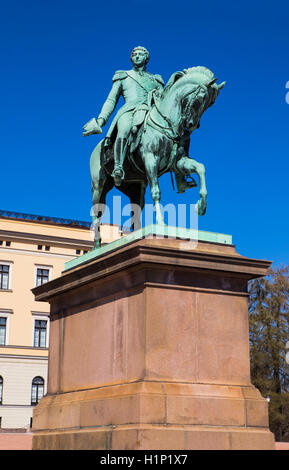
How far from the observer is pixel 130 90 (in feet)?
40.8

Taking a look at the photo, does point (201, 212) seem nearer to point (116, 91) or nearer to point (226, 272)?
point (226, 272)

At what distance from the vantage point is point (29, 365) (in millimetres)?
50656

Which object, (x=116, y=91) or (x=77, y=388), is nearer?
(x=77, y=388)

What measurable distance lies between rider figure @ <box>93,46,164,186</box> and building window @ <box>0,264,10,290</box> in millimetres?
40505

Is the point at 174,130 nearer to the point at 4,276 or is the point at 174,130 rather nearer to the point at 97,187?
the point at 97,187

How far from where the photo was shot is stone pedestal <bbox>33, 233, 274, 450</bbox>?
9.56 metres

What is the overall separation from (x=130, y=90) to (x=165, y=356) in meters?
4.80

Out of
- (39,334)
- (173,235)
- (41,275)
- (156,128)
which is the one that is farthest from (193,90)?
(41,275)

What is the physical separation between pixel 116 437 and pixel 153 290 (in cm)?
197

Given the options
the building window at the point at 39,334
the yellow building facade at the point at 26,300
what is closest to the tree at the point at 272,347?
the yellow building facade at the point at 26,300

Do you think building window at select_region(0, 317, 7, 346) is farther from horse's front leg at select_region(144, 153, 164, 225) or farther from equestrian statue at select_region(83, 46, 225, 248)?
horse's front leg at select_region(144, 153, 164, 225)

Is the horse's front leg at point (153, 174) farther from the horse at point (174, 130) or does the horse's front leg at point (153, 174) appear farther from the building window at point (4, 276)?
the building window at point (4, 276)

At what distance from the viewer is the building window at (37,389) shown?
166 feet

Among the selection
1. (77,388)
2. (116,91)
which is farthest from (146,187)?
(77,388)
